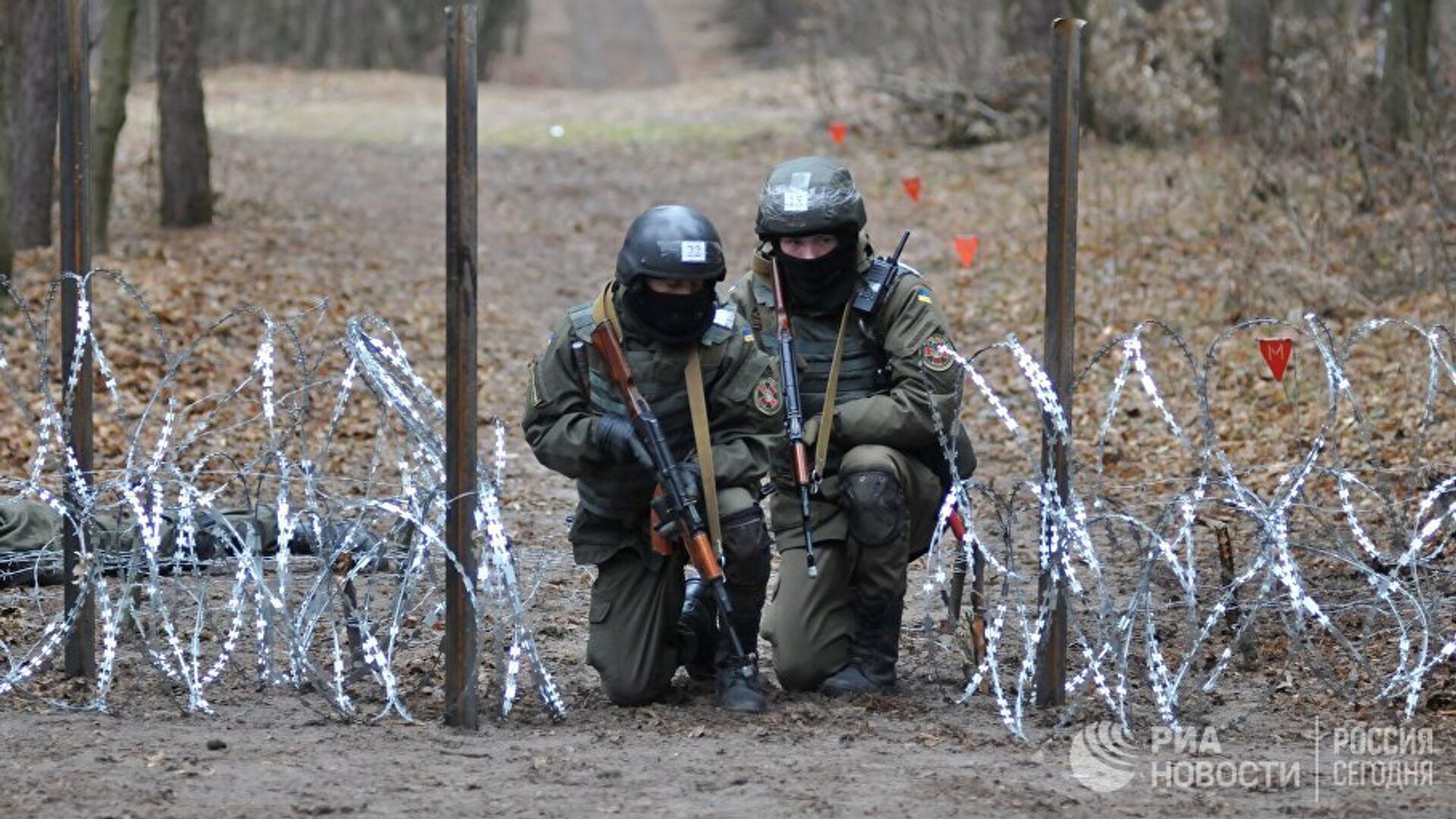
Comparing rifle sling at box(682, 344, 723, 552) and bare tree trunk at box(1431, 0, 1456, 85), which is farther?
bare tree trunk at box(1431, 0, 1456, 85)

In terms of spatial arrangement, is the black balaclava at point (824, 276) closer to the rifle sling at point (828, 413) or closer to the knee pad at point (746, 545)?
the rifle sling at point (828, 413)

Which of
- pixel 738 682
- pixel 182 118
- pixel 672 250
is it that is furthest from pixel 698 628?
pixel 182 118

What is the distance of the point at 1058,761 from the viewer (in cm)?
490

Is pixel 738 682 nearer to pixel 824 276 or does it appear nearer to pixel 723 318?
pixel 723 318

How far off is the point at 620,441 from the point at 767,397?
0.54 meters

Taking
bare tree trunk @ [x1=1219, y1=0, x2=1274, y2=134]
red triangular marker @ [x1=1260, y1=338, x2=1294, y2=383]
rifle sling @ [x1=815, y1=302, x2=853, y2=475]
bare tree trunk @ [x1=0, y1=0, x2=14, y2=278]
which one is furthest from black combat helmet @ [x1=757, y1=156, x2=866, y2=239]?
bare tree trunk @ [x1=1219, y1=0, x2=1274, y2=134]

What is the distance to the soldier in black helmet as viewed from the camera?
552 centimetres

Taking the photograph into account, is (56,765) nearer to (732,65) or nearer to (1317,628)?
(1317,628)

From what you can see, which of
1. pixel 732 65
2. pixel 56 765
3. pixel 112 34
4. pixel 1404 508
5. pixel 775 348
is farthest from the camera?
pixel 732 65

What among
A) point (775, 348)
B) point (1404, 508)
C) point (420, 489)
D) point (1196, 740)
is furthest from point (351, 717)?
point (1404, 508)

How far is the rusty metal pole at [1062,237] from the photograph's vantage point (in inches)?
204

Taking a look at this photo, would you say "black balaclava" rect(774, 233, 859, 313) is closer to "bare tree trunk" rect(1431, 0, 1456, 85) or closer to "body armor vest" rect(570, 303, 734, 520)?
"body armor vest" rect(570, 303, 734, 520)

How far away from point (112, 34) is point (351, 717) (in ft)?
37.1

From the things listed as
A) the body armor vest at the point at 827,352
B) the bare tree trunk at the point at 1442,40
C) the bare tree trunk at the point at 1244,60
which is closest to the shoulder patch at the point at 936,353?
the body armor vest at the point at 827,352
